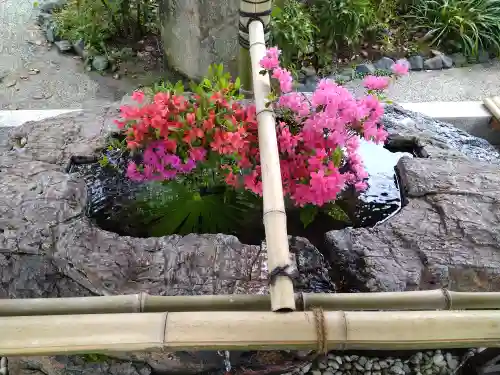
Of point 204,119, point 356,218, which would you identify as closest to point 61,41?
point 204,119

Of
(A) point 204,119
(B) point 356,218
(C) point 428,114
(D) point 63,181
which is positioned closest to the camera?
(A) point 204,119

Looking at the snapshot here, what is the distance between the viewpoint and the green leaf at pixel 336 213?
2297 mm

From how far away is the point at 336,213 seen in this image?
230 cm

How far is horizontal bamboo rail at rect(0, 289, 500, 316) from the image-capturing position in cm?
146

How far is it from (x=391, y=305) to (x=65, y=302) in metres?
1.03

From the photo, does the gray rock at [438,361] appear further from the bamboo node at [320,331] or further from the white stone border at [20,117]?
the white stone border at [20,117]

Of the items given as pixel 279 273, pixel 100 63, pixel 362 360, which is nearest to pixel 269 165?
pixel 279 273

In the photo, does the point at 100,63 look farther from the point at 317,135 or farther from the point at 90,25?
the point at 317,135

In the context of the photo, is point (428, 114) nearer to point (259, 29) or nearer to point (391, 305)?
point (259, 29)

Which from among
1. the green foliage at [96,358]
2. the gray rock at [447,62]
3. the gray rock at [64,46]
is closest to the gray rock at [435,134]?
the green foliage at [96,358]

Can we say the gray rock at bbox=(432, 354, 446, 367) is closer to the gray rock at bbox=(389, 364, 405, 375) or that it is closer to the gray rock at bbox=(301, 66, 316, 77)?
the gray rock at bbox=(389, 364, 405, 375)

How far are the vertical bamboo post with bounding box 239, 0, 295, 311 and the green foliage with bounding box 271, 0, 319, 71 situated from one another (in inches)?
68.8

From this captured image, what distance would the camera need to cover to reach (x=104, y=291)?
1845mm

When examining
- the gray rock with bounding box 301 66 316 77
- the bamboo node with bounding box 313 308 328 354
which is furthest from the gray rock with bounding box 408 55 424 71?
the bamboo node with bounding box 313 308 328 354
